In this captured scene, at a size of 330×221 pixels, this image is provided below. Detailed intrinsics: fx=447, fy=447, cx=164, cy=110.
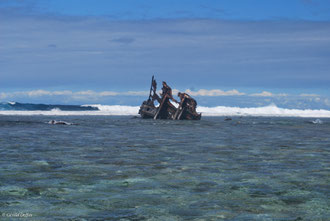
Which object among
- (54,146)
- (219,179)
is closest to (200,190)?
(219,179)

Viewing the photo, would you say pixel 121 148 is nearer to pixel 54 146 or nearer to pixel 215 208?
pixel 54 146

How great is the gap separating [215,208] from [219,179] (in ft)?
8.19

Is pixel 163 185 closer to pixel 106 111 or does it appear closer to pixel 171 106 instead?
pixel 171 106

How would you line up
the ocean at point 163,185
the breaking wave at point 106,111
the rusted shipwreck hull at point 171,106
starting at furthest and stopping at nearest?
the breaking wave at point 106,111 < the rusted shipwreck hull at point 171,106 < the ocean at point 163,185

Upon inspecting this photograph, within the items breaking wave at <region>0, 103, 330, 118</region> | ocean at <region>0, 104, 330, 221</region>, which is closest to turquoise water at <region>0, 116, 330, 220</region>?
ocean at <region>0, 104, 330, 221</region>

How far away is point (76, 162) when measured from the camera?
1164 cm

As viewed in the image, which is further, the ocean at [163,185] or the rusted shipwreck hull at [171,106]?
the rusted shipwreck hull at [171,106]

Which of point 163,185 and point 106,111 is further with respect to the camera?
point 106,111

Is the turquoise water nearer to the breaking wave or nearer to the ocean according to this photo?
the ocean

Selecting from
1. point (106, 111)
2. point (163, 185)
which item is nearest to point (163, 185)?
point (163, 185)

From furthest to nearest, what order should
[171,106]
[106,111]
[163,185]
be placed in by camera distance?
[106,111], [171,106], [163,185]

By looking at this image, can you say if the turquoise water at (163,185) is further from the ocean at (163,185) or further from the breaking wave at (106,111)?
the breaking wave at (106,111)

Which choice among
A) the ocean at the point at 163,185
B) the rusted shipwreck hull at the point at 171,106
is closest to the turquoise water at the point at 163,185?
the ocean at the point at 163,185

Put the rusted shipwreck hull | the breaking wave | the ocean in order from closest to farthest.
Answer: the ocean, the rusted shipwreck hull, the breaking wave
